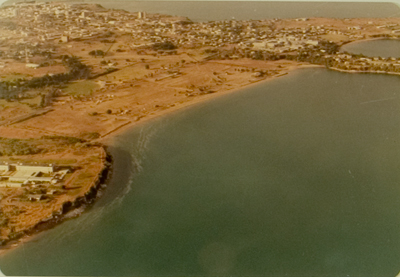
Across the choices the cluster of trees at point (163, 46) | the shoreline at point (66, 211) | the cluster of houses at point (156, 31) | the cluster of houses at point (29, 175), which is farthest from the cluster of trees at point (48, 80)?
the shoreline at point (66, 211)

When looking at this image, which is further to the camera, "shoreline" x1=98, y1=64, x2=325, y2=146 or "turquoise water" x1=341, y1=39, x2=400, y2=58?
"turquoise water" x1=341, y1=39, x2=400, y2=58

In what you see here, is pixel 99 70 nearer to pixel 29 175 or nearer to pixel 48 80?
pixel 48 80

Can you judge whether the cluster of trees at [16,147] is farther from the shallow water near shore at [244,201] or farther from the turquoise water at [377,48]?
the turquoise water at [377,48]

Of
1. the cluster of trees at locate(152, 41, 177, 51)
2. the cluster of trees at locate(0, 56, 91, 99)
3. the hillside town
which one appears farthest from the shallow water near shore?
the cluster of trees at locate(152, 41, 177, 51)

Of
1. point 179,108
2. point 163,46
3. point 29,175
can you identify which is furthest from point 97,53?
point 29,175

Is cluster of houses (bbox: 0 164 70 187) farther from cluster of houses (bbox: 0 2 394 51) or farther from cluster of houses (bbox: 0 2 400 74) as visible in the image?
cluster of houses (bbox: 0 2 394 51)

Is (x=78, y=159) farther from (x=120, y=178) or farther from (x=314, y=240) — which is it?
(x=314, y=240)

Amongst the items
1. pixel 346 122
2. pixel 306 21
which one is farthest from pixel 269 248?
pixel 306 21
